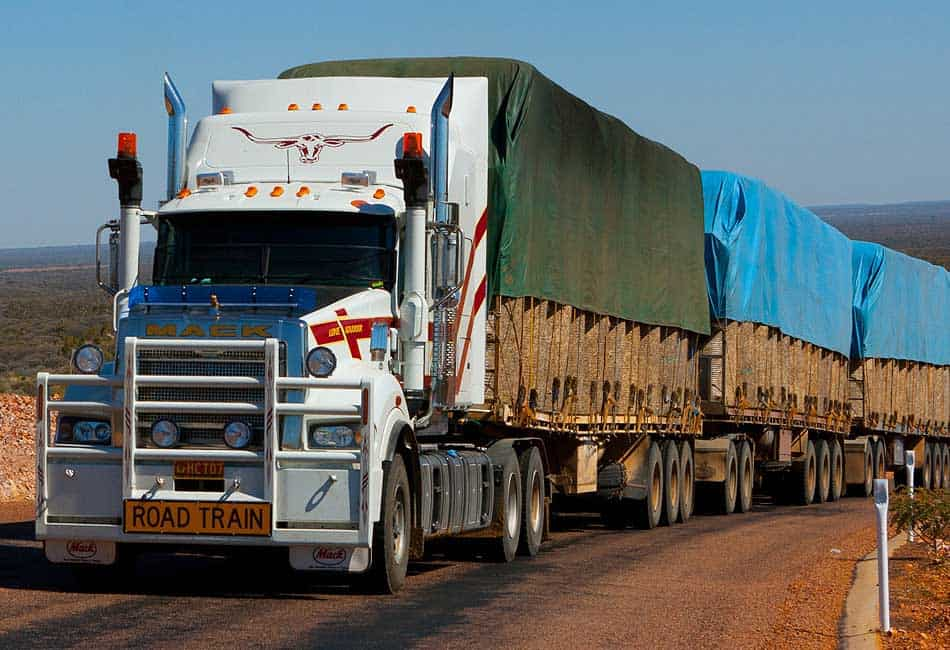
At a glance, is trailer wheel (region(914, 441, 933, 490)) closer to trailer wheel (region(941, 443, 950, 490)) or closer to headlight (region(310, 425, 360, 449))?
trailer wheel (region(941, 443, 950, 490))

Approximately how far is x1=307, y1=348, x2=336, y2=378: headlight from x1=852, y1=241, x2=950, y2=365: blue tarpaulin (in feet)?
81.6

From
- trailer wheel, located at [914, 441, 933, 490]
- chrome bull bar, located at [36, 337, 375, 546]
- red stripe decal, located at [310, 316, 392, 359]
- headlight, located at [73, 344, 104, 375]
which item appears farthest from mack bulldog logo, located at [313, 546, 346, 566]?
trailer wheel, located at [914, 441, 933, 490]

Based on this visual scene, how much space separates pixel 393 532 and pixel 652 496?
1002cm

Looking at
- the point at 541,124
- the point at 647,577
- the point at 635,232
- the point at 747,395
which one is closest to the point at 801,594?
the point at 647,577

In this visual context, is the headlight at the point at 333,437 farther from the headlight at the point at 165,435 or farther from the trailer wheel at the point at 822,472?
the trailer wheel at the point at 822,472

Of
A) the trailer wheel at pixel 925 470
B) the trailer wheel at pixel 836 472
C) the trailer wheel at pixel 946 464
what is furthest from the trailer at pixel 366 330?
the trailer wheel at pixel 946 464

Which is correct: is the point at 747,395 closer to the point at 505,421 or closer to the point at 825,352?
the point at 825,352

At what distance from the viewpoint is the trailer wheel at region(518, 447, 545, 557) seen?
1673 cm

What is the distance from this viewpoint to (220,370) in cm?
1214

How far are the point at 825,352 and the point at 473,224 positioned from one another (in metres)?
18.9

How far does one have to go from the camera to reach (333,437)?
12.0 meters

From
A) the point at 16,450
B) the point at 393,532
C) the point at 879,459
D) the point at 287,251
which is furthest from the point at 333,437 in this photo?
the point at 879,459

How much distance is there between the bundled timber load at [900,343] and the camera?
3538cm

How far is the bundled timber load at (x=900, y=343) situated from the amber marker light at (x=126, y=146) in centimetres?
2401
